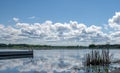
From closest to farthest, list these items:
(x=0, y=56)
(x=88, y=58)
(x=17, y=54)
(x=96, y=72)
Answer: (x=96, y=72) → (x=88, y=58) → (x=0, y=56) → (x=17, y=54)

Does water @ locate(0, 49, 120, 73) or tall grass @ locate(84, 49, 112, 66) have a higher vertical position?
tall grass @ locate(84, 49, 112, 66)

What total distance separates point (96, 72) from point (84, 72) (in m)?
1.37

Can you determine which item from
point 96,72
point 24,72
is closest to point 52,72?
point 24,72

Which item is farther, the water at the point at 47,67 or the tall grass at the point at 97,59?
the tall grass at the point at 97,59

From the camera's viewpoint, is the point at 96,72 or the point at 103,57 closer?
the point at 96,72

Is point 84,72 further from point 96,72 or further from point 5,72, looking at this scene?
point 5,72

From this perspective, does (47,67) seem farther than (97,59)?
No

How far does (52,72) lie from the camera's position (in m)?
27.9

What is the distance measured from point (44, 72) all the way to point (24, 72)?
242cm

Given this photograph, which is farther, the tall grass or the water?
the tall grass

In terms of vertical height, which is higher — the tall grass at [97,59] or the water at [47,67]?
the tall grass at [97,59]

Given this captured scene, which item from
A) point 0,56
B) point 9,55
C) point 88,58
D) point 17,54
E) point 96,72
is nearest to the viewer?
point 96,72

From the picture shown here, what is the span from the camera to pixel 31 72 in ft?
91.6

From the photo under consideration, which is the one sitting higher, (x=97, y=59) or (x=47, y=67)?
(x=97, y=59)
